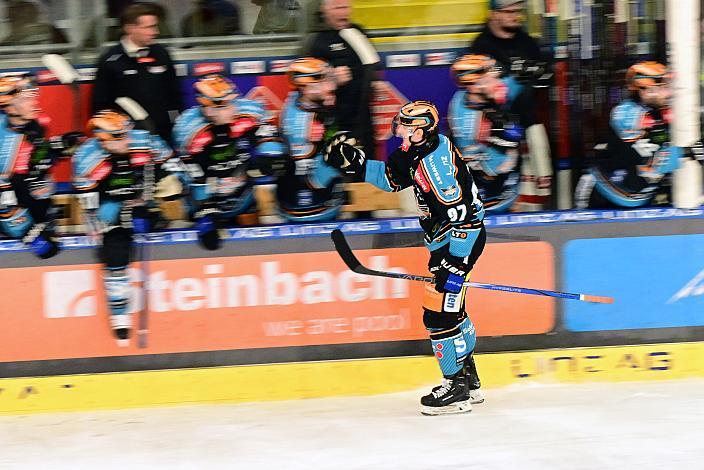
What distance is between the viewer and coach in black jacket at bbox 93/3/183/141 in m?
6.24

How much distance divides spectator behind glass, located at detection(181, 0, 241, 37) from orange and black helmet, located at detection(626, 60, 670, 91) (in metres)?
2.28

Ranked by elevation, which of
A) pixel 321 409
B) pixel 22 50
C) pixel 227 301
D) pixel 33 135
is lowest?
pixel 321 409

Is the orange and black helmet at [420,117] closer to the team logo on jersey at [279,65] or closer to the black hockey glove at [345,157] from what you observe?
the black hockey glove at [345,157]

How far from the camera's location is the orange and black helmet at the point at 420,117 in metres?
5.66

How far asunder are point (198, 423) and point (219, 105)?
1.72m

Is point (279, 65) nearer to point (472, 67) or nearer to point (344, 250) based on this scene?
point (472, 67)

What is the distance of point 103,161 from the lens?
19.9 feet

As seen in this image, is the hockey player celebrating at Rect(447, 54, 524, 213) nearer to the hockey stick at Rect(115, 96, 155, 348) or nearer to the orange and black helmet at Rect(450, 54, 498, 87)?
the orange and black helmet at Rect(450, 54, 498, 87)

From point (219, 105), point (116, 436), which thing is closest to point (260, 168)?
point (219, 105)

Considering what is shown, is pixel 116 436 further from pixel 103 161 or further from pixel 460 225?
pixel 460 225

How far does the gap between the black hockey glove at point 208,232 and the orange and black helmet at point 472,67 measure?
160 centimetres

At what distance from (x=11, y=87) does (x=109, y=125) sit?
1.94ft

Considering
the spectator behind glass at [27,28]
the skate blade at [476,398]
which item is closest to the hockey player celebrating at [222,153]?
the spectator behind glass at [27,28]

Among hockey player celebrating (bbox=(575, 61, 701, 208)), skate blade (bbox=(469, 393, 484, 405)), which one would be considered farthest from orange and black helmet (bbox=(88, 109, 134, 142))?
hockey player celebrating (bbox=(575, 61, 701, 208))
